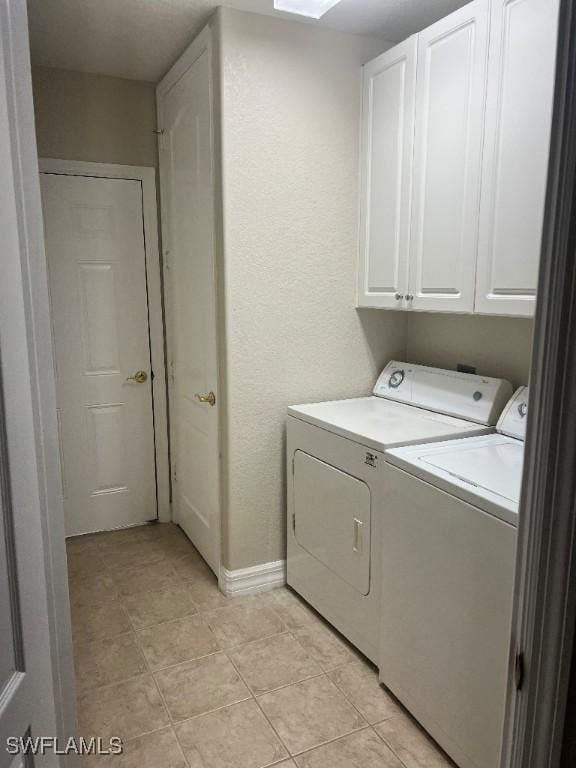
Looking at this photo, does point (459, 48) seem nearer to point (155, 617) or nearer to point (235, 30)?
point (235, 30)

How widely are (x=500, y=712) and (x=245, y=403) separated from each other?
1549mm

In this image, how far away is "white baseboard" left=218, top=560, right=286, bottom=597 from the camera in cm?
271

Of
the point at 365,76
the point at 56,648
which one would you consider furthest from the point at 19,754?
the point at 365,76

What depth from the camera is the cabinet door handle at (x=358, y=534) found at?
216 centimetres

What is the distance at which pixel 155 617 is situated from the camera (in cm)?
256

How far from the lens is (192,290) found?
292 cm

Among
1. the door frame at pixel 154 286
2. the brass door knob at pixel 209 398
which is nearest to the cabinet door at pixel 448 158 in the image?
the brass door knob at pixel 209 398

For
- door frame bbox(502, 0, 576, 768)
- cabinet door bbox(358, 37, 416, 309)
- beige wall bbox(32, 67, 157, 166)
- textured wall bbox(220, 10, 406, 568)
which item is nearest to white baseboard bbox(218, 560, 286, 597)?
textured wall bbox(220, 10, 406, 568)

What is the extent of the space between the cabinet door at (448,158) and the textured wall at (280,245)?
46 centimetres

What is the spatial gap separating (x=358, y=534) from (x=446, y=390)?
2.48 feet

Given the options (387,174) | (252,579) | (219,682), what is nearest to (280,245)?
(387,174)

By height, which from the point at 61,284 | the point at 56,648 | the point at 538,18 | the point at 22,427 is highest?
the point at 538,18

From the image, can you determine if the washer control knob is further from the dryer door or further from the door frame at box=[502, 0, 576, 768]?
the door frame at box=[502, 0, 576, 768]

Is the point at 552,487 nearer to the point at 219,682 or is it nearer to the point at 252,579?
the point at 219,682
